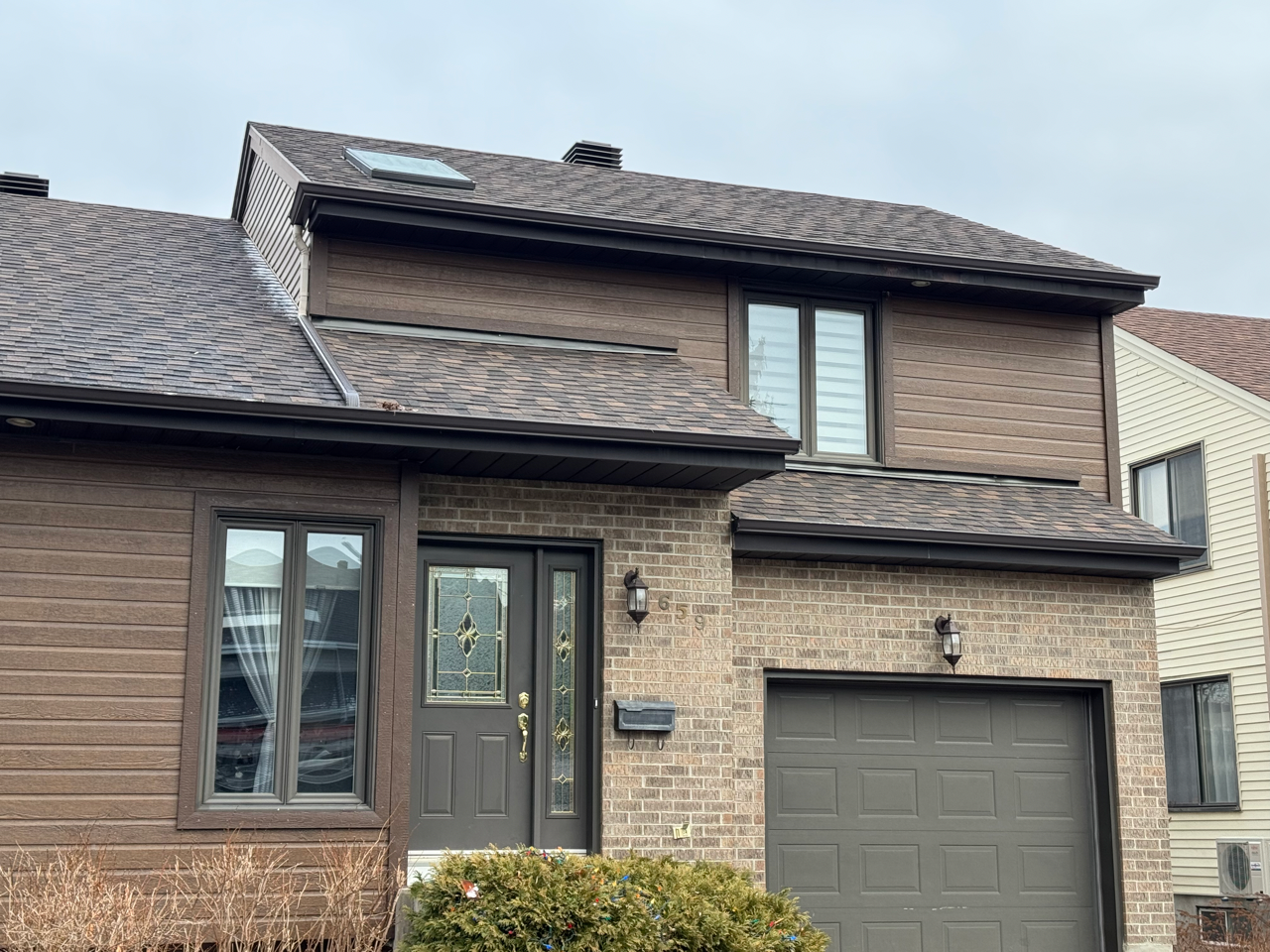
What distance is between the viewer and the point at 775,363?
11828 mm

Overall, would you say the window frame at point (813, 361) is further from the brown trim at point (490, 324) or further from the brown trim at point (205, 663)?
the brown trim at point (205, 663)

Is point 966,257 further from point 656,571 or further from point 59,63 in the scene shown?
point 59,63

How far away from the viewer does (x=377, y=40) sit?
4356cm

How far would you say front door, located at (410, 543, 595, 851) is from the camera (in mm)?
9500

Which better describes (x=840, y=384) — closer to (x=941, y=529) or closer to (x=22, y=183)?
(x=941, y=529)

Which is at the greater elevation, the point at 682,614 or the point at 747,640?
the point at 682,614

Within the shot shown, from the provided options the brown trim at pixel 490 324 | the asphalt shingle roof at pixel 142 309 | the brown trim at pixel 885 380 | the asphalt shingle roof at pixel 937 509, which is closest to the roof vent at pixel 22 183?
the asphalt shingle roof at pixel 142 309

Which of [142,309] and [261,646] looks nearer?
[261,646]

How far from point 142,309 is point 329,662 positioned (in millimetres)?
2994

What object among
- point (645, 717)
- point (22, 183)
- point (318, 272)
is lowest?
point (645, 717)

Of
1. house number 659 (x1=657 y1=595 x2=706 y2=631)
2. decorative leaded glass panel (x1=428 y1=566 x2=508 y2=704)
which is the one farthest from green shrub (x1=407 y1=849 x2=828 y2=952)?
house number 659 (x1=657 y1=595 x2=706 y2=631)

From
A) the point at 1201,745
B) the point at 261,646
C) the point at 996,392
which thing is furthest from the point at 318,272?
the point at 1201,745

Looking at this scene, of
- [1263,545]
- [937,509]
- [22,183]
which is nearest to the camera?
[937,509]

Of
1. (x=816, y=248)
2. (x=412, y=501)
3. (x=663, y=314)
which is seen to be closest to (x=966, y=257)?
(x=816, y=248)
